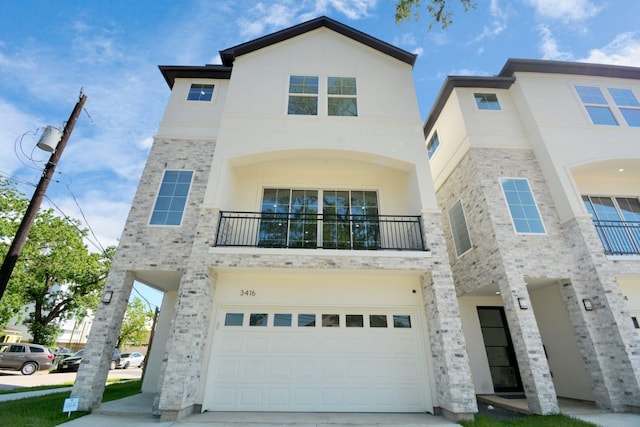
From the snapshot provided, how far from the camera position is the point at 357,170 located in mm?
9344

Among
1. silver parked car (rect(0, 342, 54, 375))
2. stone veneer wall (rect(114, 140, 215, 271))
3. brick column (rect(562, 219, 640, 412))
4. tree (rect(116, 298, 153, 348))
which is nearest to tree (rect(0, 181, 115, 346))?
silver parked car (rect(0, 342, 54, 375))

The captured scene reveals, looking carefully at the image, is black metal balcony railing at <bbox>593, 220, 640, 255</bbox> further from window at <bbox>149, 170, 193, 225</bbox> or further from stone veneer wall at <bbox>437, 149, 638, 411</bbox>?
window at <bbox>149, 170, 193, 225</bbox>

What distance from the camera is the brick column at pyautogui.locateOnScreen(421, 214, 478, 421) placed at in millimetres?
6016

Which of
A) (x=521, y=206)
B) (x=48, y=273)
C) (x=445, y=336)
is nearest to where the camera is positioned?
(x=445, y=336)

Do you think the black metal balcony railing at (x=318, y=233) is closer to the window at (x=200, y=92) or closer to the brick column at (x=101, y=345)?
the brick column at (x=101, y=345)

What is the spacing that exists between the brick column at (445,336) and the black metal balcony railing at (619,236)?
5.12 meters

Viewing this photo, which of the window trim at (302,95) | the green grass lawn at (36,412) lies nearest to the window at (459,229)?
the window trim at (302,95)

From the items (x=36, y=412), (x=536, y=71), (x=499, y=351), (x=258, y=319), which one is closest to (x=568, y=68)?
(x=536, y=71)

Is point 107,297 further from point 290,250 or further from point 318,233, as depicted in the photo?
point 318,233

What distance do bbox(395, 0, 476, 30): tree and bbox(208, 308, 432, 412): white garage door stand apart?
7313 mm

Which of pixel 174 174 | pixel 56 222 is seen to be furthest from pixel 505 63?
pixel 56 222

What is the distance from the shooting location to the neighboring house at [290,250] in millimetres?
6652

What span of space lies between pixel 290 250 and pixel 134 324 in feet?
107

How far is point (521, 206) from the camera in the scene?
27.4 feet
